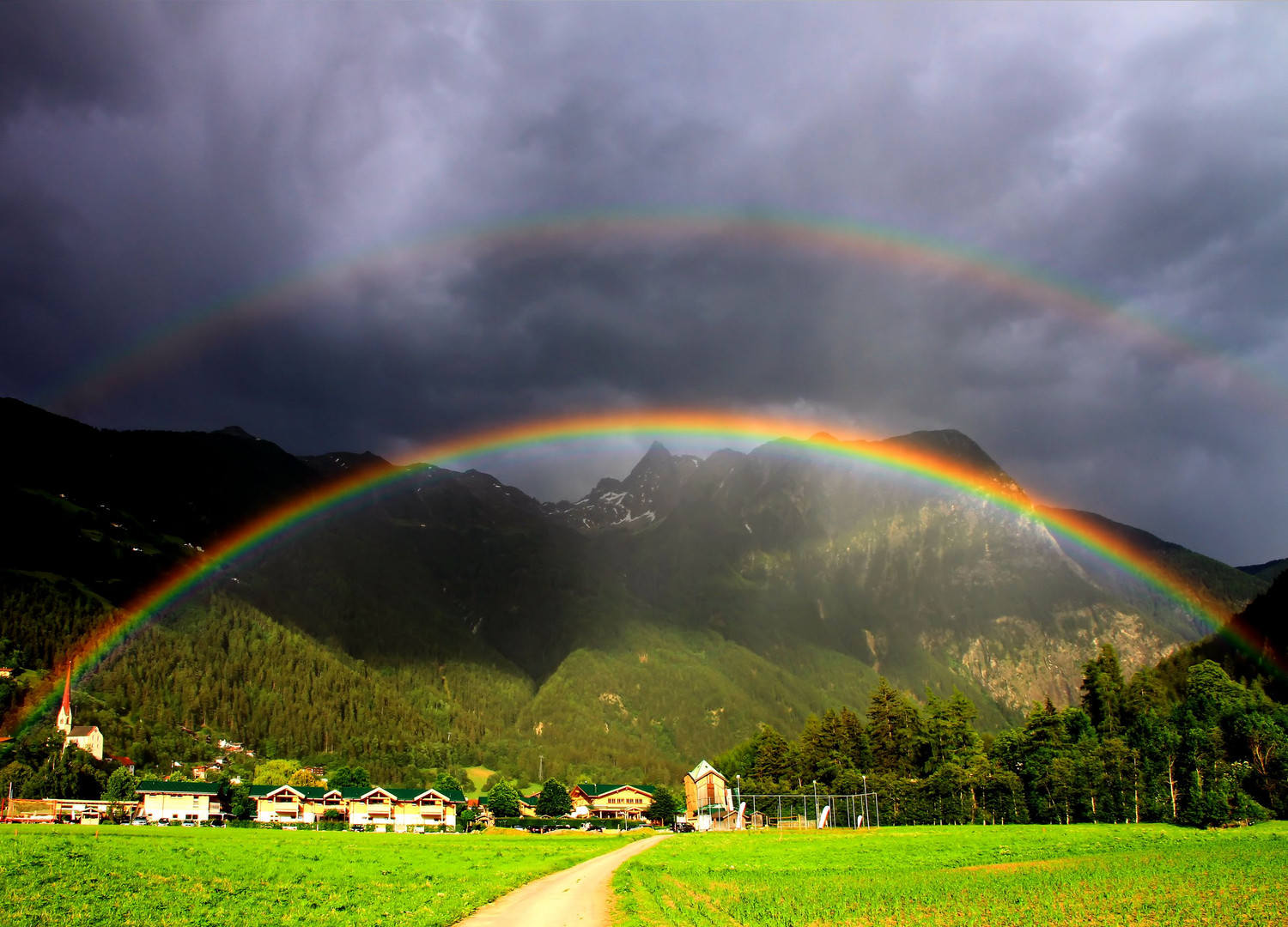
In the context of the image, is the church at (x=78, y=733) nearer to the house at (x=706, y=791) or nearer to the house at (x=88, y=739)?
the house at (x=88, y=739)

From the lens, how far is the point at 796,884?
40.1 meters

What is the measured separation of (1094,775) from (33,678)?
667 feet

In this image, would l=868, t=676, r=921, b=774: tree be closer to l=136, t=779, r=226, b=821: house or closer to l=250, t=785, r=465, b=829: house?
l=250, t=785, r=465, b=829: house

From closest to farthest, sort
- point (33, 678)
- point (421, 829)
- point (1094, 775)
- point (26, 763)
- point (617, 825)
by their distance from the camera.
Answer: point (1094, 775)
point (26, 763)
point (421, 829)
point (617, 825)
point (33, 678)

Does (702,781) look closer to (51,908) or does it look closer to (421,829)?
(421,829)

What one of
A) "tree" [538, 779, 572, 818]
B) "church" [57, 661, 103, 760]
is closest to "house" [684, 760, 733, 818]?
"tree" [538, 779, 572, 818]

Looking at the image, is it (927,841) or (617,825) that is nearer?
(927,841)

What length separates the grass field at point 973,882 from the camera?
29391 millimetres

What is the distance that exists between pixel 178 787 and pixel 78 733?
4068 cm

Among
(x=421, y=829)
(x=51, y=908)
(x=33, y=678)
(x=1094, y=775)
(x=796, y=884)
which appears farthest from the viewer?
(x=33, y=678)

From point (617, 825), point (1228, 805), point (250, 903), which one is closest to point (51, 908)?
point (250, 903)

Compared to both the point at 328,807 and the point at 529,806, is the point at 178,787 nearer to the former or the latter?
the point at 328,807

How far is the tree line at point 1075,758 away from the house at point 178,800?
85261 millimetres

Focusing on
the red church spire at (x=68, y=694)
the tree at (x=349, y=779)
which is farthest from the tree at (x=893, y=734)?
the red church spire at (x=68, y=694)
